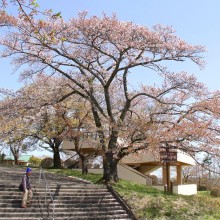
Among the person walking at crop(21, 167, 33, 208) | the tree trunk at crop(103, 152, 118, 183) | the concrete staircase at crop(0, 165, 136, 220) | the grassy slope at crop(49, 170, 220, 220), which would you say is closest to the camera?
the concrete staircase at crop(0, 165, 136, 220)

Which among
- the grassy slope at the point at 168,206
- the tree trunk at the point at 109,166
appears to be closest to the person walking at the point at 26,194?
the grassy slope at the point at 168,206

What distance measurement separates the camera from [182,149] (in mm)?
17609

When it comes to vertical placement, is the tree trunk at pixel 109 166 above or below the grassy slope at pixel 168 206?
above

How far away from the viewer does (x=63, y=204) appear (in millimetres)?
14508

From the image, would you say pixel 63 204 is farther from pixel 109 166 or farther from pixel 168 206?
pixel 109 166

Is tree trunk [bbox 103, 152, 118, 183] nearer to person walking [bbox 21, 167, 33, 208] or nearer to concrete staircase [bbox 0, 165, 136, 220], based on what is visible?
concrete staircase [bbox 0, 165, 136, 220]

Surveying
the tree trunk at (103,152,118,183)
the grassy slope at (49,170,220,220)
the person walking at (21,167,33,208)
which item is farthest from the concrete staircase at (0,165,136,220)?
the tree trunk at (103,152,118,183)

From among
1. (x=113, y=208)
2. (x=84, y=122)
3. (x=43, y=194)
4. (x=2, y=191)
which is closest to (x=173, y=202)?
(x=113, y=208)

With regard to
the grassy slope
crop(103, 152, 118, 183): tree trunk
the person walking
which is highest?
crop(103, 152, 118, 183): tree trunk

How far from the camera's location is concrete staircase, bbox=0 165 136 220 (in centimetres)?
1324

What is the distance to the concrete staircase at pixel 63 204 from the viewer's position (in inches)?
521

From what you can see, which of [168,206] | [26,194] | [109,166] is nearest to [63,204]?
[26,194]

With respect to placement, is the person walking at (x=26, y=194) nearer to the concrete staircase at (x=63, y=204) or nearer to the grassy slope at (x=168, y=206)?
the concrete staircase at (x=63, y=204)

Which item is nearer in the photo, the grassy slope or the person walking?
the person walking
